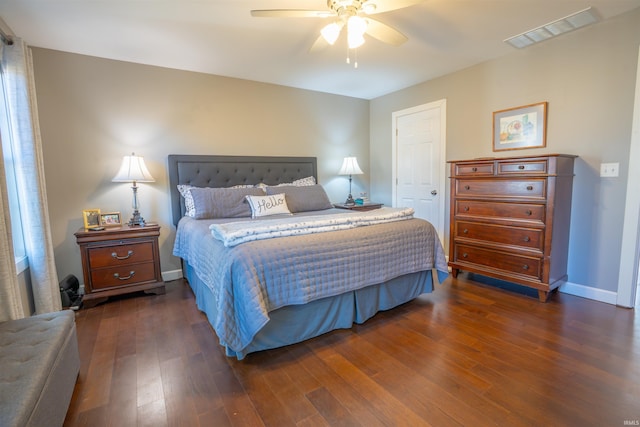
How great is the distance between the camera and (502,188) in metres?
2.95

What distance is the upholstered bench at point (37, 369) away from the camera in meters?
1.07

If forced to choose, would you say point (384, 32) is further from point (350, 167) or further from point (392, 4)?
point (350, 167)

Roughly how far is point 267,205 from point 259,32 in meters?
1.58

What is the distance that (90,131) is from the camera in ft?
10.1

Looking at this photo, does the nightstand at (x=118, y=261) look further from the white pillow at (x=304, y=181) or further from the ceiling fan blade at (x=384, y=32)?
the ceiling fan blade at (x=384, y=32)

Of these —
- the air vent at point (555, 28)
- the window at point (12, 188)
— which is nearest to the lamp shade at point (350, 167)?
the air vent at point (555, 28)

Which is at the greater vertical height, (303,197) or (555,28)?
(555,28)

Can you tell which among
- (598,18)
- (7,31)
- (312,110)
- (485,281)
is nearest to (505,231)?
(485,281)

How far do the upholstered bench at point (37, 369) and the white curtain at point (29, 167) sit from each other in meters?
1.03

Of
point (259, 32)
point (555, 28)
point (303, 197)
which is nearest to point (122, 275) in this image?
point (303, 197)

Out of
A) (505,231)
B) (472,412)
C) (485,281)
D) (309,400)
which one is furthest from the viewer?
(485,281)

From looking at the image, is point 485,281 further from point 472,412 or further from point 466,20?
point 466,20

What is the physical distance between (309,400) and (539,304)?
7.54 ft

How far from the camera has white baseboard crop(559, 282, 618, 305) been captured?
2.67 m
